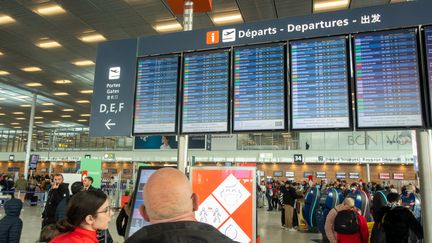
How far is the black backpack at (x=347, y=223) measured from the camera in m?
5.56

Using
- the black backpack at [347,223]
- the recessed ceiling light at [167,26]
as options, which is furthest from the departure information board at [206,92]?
the recessed ceiling light at [167,26]

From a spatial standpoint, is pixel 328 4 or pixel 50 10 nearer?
pixel 328 4

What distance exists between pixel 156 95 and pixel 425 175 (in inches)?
88.1

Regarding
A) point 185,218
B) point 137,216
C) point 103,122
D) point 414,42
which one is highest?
point 414,42

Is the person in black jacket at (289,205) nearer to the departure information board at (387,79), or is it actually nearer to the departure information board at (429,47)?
the departure information board at (387,79)

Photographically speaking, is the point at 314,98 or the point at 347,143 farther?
the point at 347,143

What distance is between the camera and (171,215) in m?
1.07

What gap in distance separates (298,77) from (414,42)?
88cm

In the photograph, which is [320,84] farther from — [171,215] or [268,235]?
[268,235]

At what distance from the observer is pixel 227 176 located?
2.54m

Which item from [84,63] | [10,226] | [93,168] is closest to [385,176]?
[93,168]

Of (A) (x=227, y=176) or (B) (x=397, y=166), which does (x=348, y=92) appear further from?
(B) (x=397, y=166)

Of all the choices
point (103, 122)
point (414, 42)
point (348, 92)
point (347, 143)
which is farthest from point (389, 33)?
point (347, 143)

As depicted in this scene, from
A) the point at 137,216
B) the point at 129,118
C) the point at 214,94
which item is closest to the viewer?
the point at 137,216
